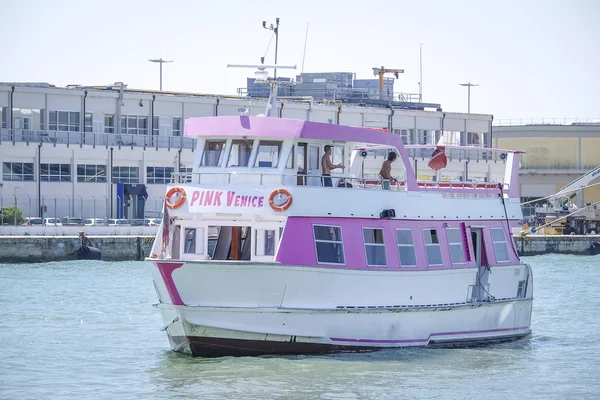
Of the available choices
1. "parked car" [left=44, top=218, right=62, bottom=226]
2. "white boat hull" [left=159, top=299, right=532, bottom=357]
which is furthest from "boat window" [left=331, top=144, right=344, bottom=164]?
"parked car" [left=44, top=218, right=62, bottom=226]

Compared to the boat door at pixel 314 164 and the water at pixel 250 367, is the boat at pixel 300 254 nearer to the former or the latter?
the boat door at pixel 314 164

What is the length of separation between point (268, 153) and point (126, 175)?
1923 inches

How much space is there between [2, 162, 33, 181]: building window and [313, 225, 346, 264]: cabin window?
4681 centimetres

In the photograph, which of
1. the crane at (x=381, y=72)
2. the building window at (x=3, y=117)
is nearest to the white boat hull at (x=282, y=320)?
the building window at (x=3, y=117)

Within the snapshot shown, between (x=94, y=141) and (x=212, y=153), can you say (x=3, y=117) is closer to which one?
(x=94, y=141)

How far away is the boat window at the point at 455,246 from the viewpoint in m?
31.1

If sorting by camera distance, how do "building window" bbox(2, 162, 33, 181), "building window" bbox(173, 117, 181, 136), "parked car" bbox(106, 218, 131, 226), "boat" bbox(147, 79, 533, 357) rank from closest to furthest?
"boat" bbox(147, 79, 533, 357)
"parked car" bbox(106, 218, 131, 226)
"building window" bbox(2, 162, 33, 181)
"building window" bbox(173, 117, 181, 136)

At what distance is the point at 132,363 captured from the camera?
1084 inches

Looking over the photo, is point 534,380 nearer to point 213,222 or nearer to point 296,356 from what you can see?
point 296,356

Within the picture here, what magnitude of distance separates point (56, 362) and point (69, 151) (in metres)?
47.0

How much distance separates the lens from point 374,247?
28.5 meters

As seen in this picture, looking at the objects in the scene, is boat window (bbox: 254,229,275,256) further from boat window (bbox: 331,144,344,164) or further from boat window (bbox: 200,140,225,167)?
boat window (bbox: 331,144,344,164)

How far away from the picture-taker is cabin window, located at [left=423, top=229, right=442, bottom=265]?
30.1 meters

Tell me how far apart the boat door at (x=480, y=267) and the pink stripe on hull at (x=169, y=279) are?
8473 mm
